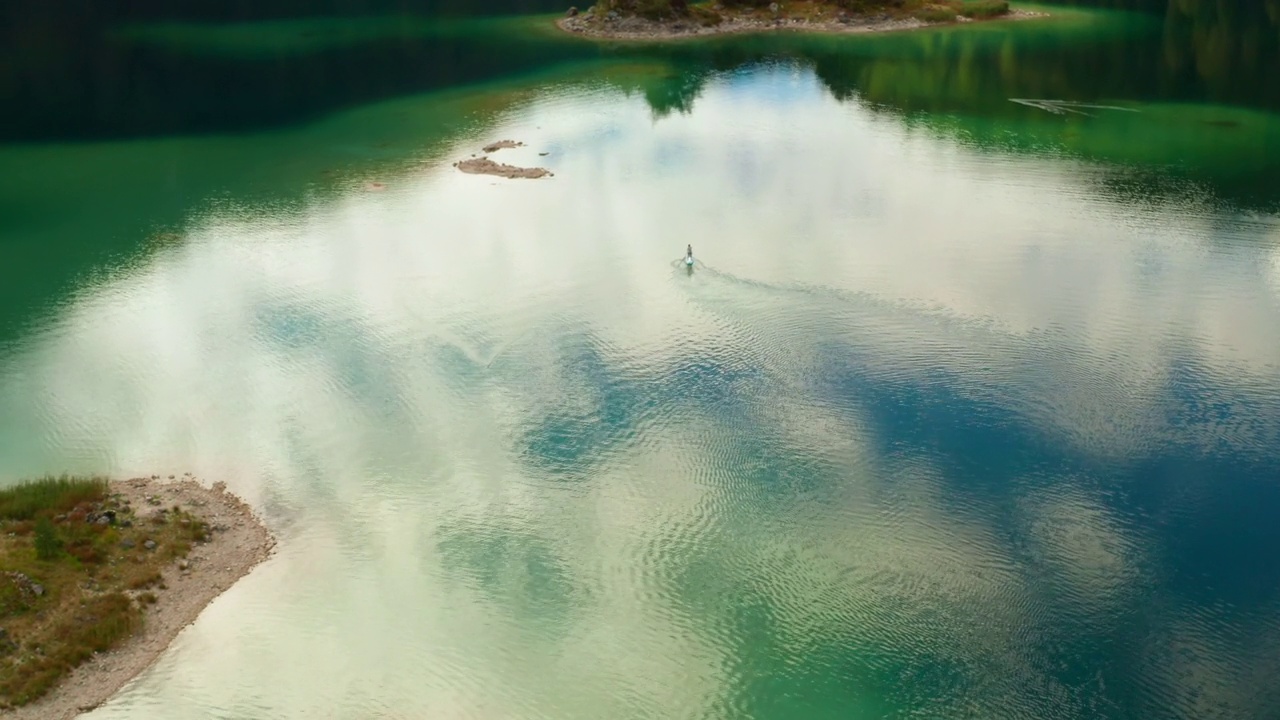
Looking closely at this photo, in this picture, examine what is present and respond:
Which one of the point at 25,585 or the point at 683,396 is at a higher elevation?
the point at 683,396

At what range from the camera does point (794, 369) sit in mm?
25391

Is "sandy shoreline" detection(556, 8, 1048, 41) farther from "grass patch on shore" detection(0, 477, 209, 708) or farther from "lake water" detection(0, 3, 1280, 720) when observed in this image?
"grass patch on shore" detection(0, 477, 209, 708)

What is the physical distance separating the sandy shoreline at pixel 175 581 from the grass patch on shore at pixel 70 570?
177 mm

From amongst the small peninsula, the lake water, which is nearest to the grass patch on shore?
the lake water

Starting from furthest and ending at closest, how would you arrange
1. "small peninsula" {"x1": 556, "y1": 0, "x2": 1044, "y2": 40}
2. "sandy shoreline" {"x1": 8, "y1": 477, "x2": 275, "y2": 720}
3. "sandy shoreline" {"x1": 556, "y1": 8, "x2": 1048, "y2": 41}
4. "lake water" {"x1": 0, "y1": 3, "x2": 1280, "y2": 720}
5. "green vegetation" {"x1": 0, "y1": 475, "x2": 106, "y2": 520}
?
"small peninsula" {"x1": 556, "y1": 0, "x2": 1044, "y2": 40} → "sandy shoreline" {"x1": 556, "y1": 8, "x2": 1048, "y2": 41} → "green vegetation" {"x1": 0, "y1": 475, "x2": 106, "y2": 520} → "lake water" {"x1": 0, "y1": 3, "x2": 1280, "y2": 720} → "sandy shoreline" {"x1": 8, "y1": 477, "x2": 275, "y2": 720}

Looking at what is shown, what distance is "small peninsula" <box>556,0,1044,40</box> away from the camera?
214ft

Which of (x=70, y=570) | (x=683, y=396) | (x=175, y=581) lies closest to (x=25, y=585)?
(x=70, y=570)

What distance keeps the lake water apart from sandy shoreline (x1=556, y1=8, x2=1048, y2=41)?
19726mm

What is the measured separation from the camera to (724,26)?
66688 millimetres

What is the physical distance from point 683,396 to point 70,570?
12.8 metres

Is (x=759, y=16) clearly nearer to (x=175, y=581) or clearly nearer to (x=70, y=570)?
(x=175, y=581)

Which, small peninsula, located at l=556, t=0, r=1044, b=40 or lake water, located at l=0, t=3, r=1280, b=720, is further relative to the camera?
small peninsula, located at l=556, t=0, r=1044, b=40

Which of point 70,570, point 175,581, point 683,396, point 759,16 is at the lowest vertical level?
point 175,581

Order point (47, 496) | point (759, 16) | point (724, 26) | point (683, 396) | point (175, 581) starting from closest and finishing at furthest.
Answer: point (175, 581)
point (47, 496)
point (683, 396)
point (724, 26)
point (759, 16)
